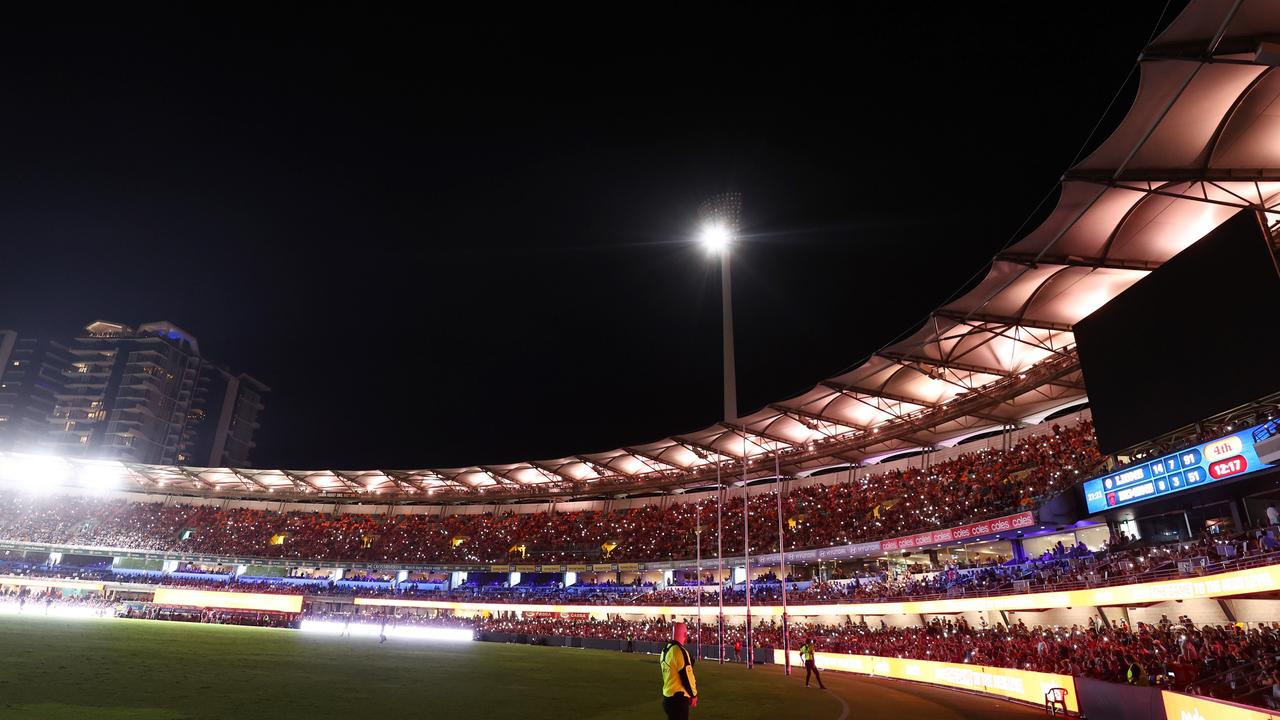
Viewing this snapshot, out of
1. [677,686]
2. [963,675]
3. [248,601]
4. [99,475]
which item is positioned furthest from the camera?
[99,475]

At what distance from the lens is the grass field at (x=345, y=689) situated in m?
11.6

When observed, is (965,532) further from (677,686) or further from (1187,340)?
(677,686)

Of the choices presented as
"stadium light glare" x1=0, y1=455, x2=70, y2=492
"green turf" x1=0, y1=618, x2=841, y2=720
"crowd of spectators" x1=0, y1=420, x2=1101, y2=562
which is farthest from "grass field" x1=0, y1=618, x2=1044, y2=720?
"stadium light glare" x1=0, y1=455, x2=70, y2=492

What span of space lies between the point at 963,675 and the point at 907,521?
64.4ft

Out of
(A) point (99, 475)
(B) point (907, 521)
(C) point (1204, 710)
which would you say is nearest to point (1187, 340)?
(C) point (1204, 710)

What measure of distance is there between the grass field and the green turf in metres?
0.03

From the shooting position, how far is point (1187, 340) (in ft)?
63.1

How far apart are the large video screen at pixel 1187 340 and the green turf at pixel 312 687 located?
→ 13435mm

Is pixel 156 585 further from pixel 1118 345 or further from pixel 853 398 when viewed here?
pixel 1118 345

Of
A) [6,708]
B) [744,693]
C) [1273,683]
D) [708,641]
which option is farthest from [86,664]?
[708,641]

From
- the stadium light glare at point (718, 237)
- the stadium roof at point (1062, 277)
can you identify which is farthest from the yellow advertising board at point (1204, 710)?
the stadium light glare at point (718, 237)

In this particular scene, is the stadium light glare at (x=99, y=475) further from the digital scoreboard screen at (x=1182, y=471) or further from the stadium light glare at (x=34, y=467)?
the digital scoreboard screen at (x=1182, y=471)

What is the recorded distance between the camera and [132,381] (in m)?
120

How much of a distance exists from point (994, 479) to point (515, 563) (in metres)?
44.4
